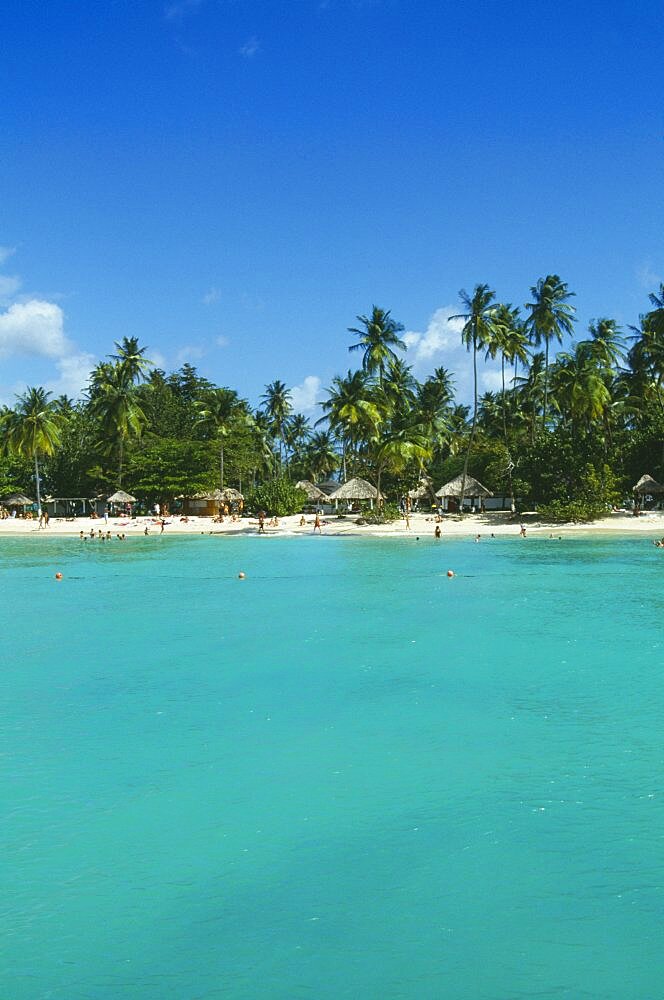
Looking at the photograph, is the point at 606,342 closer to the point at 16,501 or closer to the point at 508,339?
the point at 508,339

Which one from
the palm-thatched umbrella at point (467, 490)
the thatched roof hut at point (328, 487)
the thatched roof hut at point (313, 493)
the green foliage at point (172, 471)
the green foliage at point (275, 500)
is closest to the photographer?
the palm-thatched umbrella at point (467, 490)

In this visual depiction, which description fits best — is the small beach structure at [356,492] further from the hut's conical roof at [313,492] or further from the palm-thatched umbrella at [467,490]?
the hut's conical roof at [313,492]

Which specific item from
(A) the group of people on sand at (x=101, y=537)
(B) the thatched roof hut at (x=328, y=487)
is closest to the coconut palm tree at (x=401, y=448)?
(A) the group of people on sand at (x=101, y=537)

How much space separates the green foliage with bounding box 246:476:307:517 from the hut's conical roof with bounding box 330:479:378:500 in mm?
3013

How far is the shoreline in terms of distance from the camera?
142 ft

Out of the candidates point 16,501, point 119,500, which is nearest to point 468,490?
point 119,500

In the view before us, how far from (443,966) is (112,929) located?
91.6 inches

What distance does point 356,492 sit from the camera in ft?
176

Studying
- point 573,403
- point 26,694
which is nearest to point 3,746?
point 26,694

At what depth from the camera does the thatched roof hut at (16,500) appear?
60.6m

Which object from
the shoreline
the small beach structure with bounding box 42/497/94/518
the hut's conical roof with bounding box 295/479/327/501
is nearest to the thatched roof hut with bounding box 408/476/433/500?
the shoreline

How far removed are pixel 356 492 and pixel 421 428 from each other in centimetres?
665

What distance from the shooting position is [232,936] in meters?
5.54

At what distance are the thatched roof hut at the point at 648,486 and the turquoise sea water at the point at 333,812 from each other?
1335 inches
